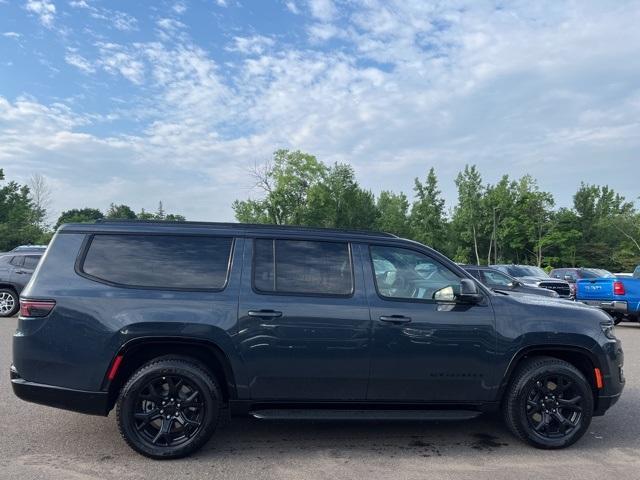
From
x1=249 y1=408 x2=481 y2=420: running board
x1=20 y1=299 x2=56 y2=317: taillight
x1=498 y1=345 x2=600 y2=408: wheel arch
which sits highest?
x1=20 y1=299 x2=56 y2=317: taillight

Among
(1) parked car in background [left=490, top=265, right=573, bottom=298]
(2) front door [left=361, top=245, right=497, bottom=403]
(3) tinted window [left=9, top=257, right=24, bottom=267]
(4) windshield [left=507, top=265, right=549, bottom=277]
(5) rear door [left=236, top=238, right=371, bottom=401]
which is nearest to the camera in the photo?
(5) rear door [left=236, top=238, right=371, bottom=401]

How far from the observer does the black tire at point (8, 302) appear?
13.2 meters

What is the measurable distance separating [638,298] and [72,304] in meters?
13.7

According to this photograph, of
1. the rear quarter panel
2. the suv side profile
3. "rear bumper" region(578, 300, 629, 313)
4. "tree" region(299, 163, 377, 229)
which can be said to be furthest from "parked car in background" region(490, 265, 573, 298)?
"tree" region(299, 163, 377, 229)

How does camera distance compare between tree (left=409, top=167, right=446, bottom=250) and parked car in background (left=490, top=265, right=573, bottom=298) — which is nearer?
parked car in background (left=490, top=265, right=573, bottom=298)

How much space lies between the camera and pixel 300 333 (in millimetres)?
4223

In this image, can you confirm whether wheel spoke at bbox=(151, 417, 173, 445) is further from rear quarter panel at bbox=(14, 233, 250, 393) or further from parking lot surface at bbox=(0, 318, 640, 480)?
rear quarter panel at bbox=(14, 233, 250, 393)

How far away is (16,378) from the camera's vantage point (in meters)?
4.17

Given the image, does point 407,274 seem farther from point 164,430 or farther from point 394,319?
point 164,430

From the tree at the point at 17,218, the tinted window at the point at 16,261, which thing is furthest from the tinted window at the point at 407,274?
the tree at the point at 17,218

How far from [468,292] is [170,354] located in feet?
8.54

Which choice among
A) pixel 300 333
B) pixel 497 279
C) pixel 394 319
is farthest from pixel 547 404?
pixel 497 279

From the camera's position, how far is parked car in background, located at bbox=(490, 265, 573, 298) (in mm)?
16766

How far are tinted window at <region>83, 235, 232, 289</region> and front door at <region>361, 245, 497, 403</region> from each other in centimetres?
134
